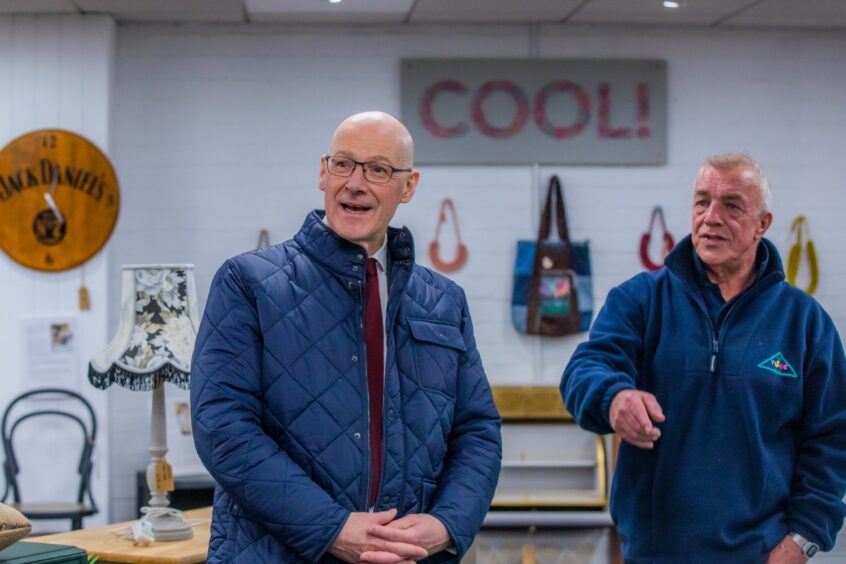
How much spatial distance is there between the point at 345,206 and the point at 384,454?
0.48 m

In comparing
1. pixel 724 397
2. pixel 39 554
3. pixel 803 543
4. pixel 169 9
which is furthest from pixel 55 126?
pixel 803 543

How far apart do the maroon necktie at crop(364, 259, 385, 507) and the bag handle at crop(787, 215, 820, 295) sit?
4260 millimetres

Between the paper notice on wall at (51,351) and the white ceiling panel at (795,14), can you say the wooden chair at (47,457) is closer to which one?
the paper notice on wall at (51,351)

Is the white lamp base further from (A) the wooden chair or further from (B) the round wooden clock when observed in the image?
(B) the round wooden clock

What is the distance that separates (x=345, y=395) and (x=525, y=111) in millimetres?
4092

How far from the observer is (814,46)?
Answer: 20.4 ft

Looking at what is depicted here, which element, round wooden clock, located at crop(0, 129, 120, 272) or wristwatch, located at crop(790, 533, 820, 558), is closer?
wristwatch, located at crop(790, 533, 820, 558)

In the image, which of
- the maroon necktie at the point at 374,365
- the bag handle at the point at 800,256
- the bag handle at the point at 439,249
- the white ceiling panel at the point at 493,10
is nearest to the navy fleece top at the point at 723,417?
the maroon necktie at the point at 374,365

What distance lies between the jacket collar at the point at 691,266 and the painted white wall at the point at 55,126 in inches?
149

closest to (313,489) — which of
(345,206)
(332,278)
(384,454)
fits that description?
(384,454)

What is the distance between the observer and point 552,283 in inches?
235

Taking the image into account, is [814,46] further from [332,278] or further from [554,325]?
[332,278]

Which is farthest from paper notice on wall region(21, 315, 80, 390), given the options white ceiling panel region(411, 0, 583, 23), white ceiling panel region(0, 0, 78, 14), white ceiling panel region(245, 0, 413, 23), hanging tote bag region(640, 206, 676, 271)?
hanging tote bag region(640, 206, 676, 271)

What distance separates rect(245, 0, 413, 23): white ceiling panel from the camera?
5.61 metres
